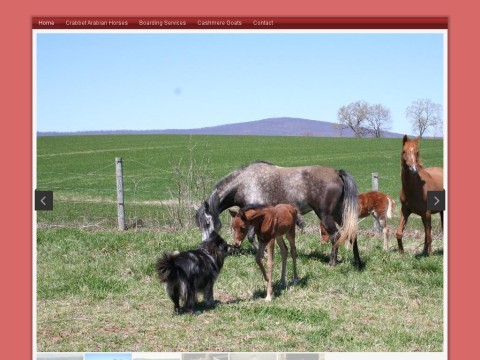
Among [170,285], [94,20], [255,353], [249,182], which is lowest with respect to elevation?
[255,353]

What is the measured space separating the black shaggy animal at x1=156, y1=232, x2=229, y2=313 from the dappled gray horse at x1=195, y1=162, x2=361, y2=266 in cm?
208

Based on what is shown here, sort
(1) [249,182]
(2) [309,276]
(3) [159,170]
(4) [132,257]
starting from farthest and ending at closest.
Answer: (3) [159,170] → (1) [249,182] → (4) [132,257] → (2) [309,276]

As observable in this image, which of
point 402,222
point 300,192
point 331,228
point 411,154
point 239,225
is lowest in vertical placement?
point 331,228

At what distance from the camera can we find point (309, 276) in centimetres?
1072

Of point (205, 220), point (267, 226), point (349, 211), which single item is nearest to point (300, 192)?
point (349, 211)

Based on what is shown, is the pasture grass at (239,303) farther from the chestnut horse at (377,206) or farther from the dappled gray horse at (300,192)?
the chestnut horse at (377,206)

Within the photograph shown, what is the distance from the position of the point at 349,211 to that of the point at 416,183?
1.25 meters

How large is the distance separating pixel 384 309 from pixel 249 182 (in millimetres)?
4208

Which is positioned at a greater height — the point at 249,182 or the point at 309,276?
the point at 249,182

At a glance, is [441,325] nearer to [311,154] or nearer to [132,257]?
[132,257]

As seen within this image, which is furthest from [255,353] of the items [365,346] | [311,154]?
[311,154]

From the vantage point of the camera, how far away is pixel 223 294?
32.6ft

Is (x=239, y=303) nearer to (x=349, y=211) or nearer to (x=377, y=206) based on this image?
(x=349, y=211)

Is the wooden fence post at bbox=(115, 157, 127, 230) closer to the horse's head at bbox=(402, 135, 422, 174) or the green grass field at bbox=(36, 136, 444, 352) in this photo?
the green grass field at bbox=(36, 136, 444, 352)
